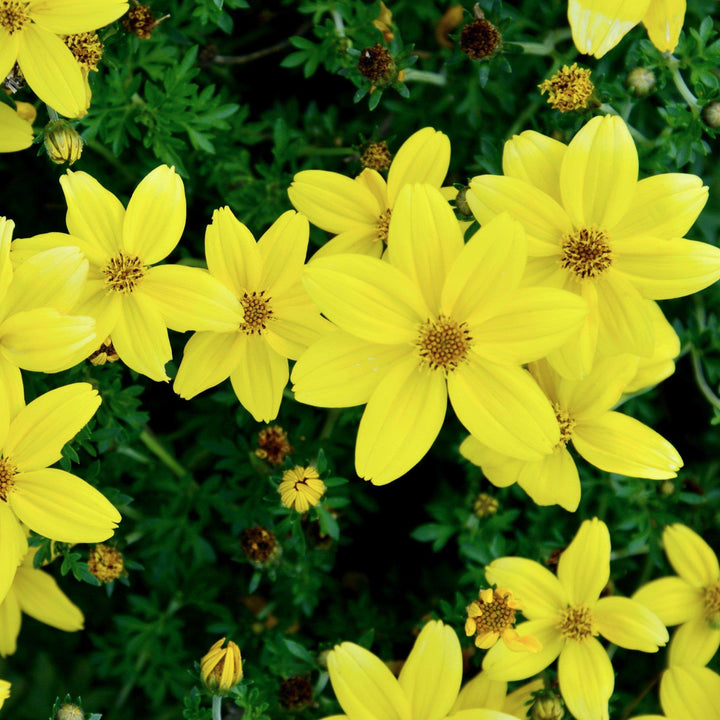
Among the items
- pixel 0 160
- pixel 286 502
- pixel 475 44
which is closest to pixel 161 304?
pixel 286 502

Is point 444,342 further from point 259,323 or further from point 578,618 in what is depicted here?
point 578,618

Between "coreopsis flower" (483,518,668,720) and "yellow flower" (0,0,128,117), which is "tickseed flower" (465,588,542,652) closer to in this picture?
"coreopsis flower" (483,518,668,720)

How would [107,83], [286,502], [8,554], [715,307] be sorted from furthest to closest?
[715,307] < [107,83] < [286,502] < [8,554]

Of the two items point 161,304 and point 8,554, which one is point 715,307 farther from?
point 8,554

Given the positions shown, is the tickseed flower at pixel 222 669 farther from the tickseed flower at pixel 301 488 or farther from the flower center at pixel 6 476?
the flower center at pixel 6 476

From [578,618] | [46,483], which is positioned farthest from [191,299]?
[578,618]
